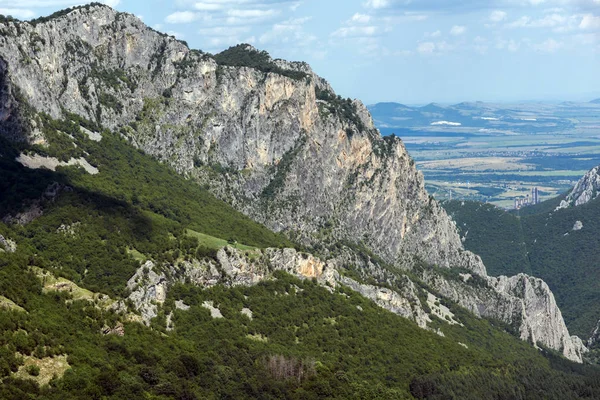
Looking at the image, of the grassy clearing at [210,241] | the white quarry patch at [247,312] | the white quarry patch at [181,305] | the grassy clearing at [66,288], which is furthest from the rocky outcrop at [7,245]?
the grassy clearing at [210,241]

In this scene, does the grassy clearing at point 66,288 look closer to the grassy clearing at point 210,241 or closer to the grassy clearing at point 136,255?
the grassy clearing at point 136,255

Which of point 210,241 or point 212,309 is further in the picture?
point 210,241

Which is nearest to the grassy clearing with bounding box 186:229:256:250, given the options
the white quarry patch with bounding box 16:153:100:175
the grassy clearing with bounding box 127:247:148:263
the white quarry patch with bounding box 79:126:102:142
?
the grassy clearing with bounding box 127:247:148:263

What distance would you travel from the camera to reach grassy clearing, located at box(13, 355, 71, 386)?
2822 inches

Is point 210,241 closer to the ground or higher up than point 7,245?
closer to the ground

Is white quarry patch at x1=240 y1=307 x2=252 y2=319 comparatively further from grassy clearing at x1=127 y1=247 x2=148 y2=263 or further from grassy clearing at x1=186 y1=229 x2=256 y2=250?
grassy clearing at x1=127 y1=247 x2=148 y2=263

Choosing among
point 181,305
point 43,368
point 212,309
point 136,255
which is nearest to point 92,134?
point 136,255

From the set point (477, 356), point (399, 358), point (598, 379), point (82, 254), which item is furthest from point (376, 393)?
point (598, 379)

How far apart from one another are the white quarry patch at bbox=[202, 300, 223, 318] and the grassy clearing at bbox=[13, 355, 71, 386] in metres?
42.8

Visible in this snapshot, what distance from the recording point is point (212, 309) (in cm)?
12044

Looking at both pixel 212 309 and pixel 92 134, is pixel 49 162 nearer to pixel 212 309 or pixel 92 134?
pixel 92 134

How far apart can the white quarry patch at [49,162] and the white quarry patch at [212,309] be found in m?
39.8

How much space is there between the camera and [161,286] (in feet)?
375

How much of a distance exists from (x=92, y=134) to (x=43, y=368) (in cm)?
10836
